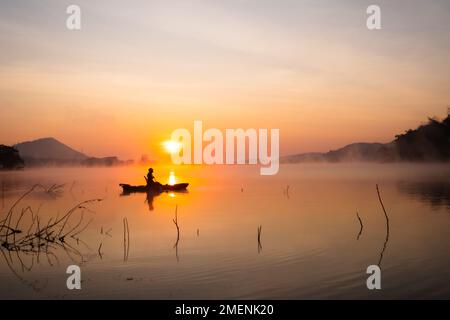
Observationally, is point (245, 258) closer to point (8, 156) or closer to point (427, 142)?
point (8, 156)

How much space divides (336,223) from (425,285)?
422 inches

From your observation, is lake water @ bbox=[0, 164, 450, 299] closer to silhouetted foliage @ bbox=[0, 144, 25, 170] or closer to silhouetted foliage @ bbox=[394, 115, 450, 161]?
silhouetted foliage @ bbox=[0, 144, 25, 170]

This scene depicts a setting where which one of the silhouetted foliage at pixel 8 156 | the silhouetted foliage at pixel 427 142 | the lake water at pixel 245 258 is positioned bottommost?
the lake water at pixel 245 258

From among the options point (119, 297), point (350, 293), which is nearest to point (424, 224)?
point (350, 293)

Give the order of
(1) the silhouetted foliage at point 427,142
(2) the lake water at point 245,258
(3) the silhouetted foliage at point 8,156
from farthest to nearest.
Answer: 1. (1) the silhouetted foliage at point 427,142
2. (3) the silhouetted foliage at point 8,156
3. (2) the lake water at point 245,258

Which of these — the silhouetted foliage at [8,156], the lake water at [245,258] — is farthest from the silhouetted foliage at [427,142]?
the silhouetted foliage at [8,156]

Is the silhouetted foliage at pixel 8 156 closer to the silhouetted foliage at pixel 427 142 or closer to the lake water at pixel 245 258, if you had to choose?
the lake water at pixel 245 258

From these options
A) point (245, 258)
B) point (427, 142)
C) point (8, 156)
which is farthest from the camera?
point (427, 142)

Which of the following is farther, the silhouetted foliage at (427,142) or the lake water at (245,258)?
the silhouetted foliage at (427,142)

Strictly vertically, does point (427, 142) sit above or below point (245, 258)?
above

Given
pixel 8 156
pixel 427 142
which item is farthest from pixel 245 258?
pixel 427 142

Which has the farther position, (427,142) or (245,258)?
(427,142)

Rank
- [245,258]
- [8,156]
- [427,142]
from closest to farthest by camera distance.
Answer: [245,258] < [8,156] < [427,142]

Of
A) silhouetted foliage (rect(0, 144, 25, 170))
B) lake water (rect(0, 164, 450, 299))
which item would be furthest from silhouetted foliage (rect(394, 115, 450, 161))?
silhouetted foliage (rect(0, 144, 25, 170))
